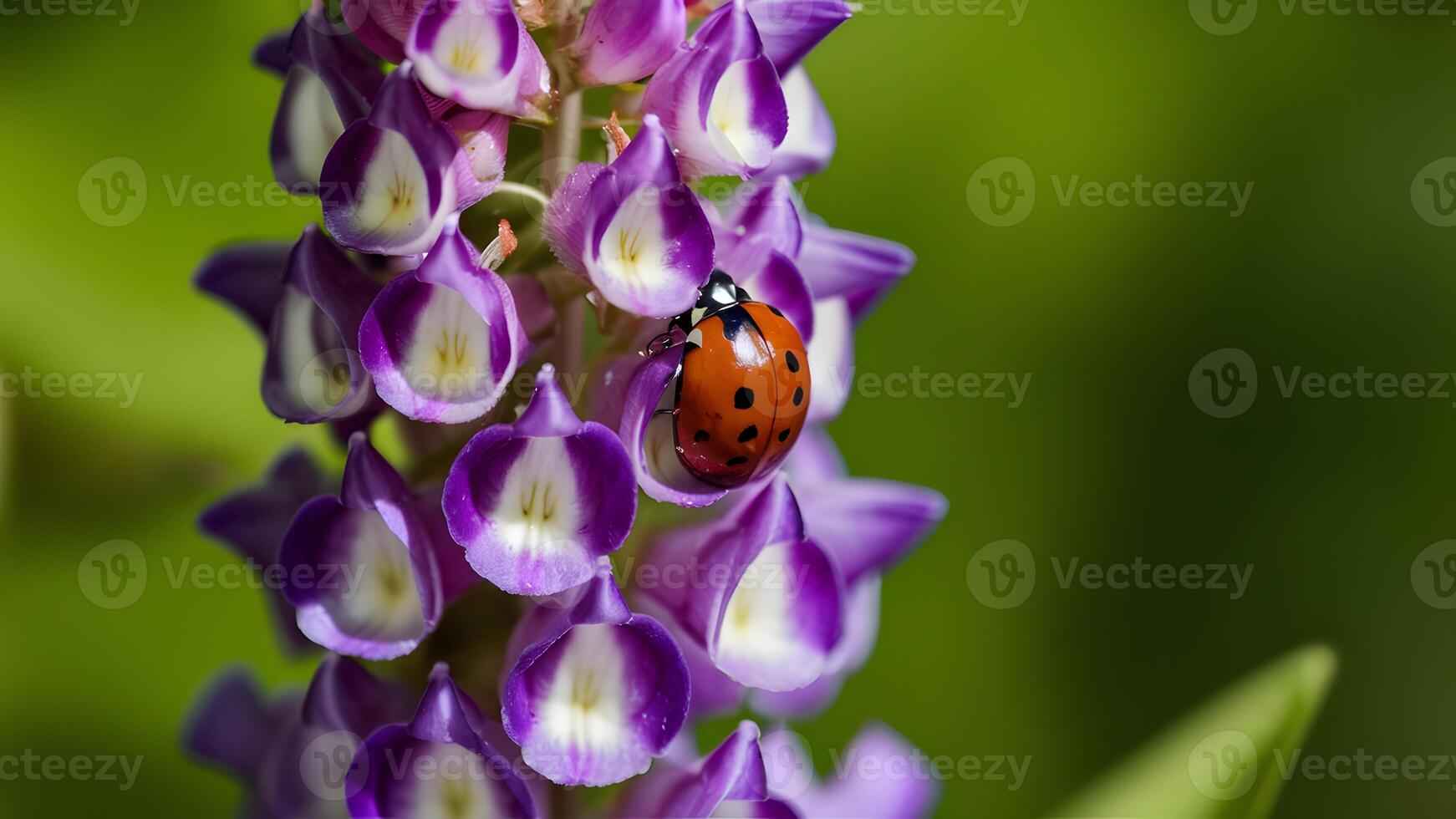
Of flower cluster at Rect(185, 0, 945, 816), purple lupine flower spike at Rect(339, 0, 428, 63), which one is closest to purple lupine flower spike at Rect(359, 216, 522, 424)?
flower cluster at Rect(185, 0, 945, 816)

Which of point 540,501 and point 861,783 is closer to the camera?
point 540,501

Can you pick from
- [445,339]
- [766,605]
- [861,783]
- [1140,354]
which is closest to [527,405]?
[445,339]

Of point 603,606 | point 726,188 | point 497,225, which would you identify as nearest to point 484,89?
point 497,225

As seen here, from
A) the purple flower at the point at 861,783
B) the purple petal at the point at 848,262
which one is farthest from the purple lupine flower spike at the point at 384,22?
the purple flower at the point at 861,783

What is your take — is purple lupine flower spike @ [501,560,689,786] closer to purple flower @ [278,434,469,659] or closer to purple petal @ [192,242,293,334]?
purple flower @ [278,434,469,659]

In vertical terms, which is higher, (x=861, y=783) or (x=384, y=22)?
(x=384, y=22)

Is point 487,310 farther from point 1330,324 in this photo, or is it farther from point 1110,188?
point 1330,324

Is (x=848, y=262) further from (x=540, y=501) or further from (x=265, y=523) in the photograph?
(x=265, y=523)
